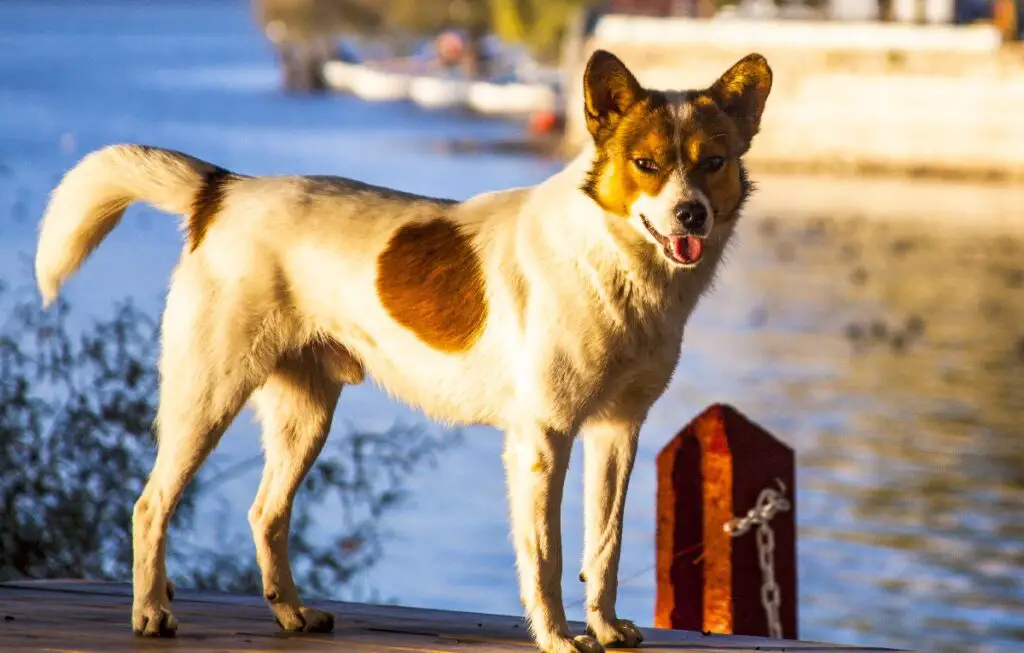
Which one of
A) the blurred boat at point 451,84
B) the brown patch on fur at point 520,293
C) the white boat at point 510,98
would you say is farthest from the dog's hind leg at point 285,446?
the white boat at point 510,98

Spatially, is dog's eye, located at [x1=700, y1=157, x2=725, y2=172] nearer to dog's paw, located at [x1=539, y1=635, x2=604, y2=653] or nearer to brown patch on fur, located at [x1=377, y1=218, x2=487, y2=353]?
brown patch on fur, located at [x1=377, y1=218, x2=487, y2=353]

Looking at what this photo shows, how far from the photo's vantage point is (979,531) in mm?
15688

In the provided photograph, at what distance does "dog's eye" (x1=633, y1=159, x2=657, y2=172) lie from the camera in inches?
205

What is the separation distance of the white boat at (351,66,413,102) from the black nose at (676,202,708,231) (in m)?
97.5

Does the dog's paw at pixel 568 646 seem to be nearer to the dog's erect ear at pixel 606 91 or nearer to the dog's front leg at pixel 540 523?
the dog's front leg at pixel 540 523

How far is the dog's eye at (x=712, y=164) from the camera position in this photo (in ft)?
17.2

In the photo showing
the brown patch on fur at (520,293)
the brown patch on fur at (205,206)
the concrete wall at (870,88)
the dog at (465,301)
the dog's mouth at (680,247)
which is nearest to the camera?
the dog's mouth at (680,247)

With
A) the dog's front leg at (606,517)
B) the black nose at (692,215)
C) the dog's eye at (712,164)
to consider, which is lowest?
the dog's front leg at (606,517)

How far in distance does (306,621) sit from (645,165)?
1.72m

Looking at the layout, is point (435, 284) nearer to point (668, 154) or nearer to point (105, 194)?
point (668, 154)

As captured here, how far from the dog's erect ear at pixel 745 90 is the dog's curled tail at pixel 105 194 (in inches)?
59.3

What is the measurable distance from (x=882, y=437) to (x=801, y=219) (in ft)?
93.6

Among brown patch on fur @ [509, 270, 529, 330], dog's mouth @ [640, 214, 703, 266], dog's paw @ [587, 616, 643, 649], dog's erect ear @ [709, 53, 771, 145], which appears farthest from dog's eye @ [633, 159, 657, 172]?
dog's paw @ [587, 616, 643, 649]

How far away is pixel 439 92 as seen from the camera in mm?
97000
